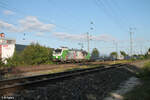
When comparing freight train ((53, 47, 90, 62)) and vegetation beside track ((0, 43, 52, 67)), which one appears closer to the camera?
vegetation beside track ((0, 43, 52, 67))

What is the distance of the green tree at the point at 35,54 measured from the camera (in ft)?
76.3

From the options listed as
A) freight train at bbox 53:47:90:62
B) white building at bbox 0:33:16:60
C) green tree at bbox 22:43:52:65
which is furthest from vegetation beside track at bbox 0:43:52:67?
freight train at bbox 53:47:90:62

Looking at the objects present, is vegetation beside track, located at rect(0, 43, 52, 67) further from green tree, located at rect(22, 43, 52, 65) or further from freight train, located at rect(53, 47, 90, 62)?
freight train, located at rect(53, 47, 90, 62)

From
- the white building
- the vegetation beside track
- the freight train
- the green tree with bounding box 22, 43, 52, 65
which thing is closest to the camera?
the white building

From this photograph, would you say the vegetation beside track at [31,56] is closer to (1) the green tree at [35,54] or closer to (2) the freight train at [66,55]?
(1) the green tree at [35,54]

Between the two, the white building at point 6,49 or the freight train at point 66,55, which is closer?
the white building at point 6,49

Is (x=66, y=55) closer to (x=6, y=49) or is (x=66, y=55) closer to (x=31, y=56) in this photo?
(x=31, y=56)

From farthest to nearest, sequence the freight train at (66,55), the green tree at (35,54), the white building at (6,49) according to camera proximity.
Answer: the freight train at (66,55) < the green tree at (35,54) < the white building at (6,49)

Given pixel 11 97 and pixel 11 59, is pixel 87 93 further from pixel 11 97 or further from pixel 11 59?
pixel 11 59

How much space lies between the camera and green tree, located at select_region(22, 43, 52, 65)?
2325cm

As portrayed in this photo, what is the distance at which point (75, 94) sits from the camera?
6938mm

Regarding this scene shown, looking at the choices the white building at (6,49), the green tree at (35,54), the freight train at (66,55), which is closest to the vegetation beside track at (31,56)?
the green tree at (35,54)

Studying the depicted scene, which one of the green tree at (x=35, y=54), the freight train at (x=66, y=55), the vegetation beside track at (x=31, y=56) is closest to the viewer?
the vegetation beside track at (x=31, y=56)

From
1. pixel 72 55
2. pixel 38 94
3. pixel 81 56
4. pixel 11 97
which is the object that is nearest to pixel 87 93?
pixel 38 94
